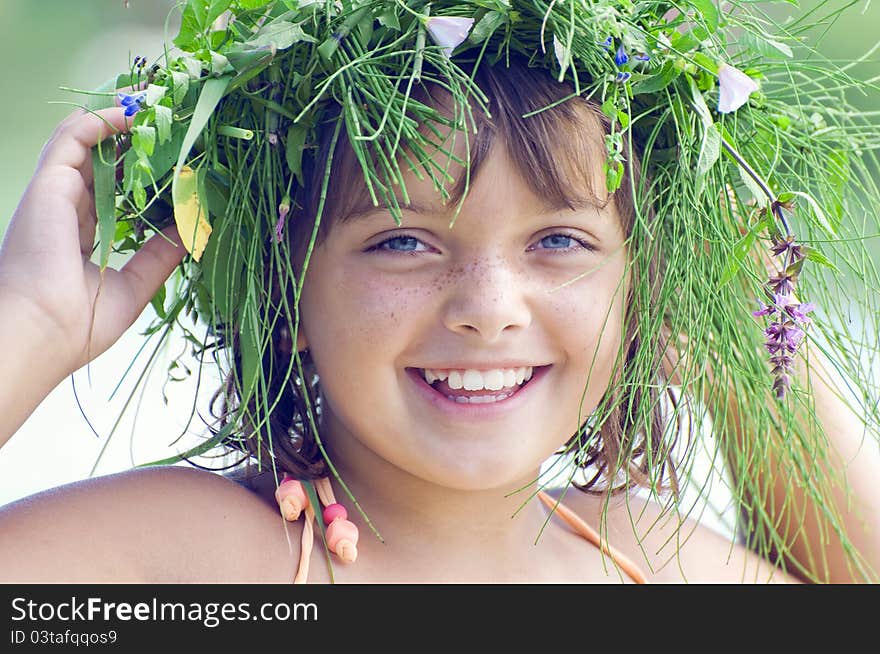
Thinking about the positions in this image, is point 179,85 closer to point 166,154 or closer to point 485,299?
point 166,154

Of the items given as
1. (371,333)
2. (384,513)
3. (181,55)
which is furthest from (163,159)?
(384,513)

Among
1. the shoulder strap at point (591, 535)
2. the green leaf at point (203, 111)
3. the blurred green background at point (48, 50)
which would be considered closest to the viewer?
the green leaf at point (203, 111)

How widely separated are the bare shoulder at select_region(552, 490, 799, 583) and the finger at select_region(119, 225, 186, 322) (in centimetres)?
71

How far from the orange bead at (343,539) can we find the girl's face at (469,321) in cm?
10

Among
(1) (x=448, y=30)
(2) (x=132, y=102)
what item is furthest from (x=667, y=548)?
(2) (x=132, y=102)

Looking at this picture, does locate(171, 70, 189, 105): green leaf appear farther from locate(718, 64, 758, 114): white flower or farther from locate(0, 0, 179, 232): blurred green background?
locate(0, 0, 179, 232): blurred green background

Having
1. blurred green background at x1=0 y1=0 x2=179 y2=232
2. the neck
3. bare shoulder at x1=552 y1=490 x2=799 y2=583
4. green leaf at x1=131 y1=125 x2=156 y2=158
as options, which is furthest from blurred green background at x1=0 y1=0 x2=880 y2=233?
green leaf at x1=131 y1=125 x2=156 y2=158

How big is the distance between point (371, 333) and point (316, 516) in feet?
0.85

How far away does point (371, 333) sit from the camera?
123 centimetres

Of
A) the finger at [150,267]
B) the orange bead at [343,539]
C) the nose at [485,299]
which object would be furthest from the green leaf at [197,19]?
the orange bead at [343,539]

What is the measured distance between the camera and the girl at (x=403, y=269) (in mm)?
1142

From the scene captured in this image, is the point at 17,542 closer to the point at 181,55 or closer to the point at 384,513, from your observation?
the point at 384,513

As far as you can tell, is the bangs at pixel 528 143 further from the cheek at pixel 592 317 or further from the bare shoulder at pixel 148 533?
the bare shoulder at pixel 148 533

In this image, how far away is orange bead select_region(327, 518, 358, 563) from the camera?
131cm
